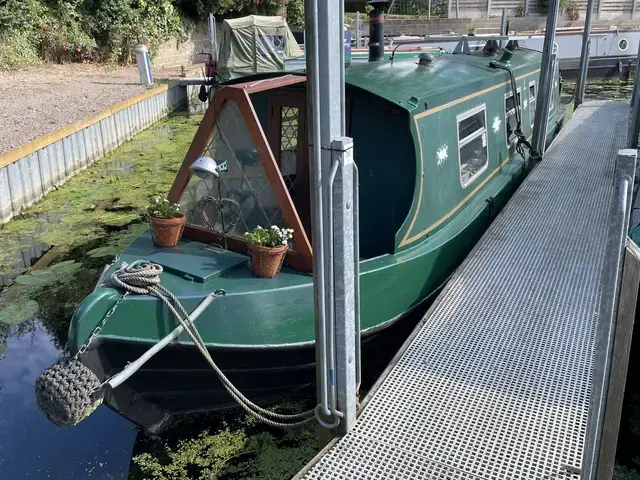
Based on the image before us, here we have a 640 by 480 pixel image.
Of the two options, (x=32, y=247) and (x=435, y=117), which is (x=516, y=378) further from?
(x=32, y=247)

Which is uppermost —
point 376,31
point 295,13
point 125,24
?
point 295,13

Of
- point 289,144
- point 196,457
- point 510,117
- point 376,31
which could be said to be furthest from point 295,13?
point 196,457

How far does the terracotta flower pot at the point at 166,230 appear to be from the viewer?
4242 millimetres

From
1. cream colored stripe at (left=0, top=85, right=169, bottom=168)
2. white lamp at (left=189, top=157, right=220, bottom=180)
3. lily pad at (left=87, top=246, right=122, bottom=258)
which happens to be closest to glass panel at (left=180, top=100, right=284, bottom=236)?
white lamp at (left=189, top=157, right=220, bottom=180)

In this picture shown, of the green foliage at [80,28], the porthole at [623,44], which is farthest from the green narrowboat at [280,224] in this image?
the porthole at [623,44]

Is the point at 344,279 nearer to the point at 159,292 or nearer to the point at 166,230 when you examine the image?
the point at 159,292

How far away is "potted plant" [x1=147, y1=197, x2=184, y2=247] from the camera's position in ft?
13.9

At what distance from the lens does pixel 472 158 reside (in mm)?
5621

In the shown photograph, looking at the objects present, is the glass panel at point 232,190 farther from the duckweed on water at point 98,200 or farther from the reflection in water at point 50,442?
the duckweed on water at point 98,200

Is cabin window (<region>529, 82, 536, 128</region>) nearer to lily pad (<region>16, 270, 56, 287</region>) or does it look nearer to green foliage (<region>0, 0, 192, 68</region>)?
lily pad (<region>16, 270, 56, 287</region>)

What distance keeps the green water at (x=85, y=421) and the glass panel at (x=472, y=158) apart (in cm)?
208

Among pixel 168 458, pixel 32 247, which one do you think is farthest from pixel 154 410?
pixel 32 247

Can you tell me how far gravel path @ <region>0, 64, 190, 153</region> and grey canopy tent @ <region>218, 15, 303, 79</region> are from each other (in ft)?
8.32

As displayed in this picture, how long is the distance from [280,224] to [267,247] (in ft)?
0.95
